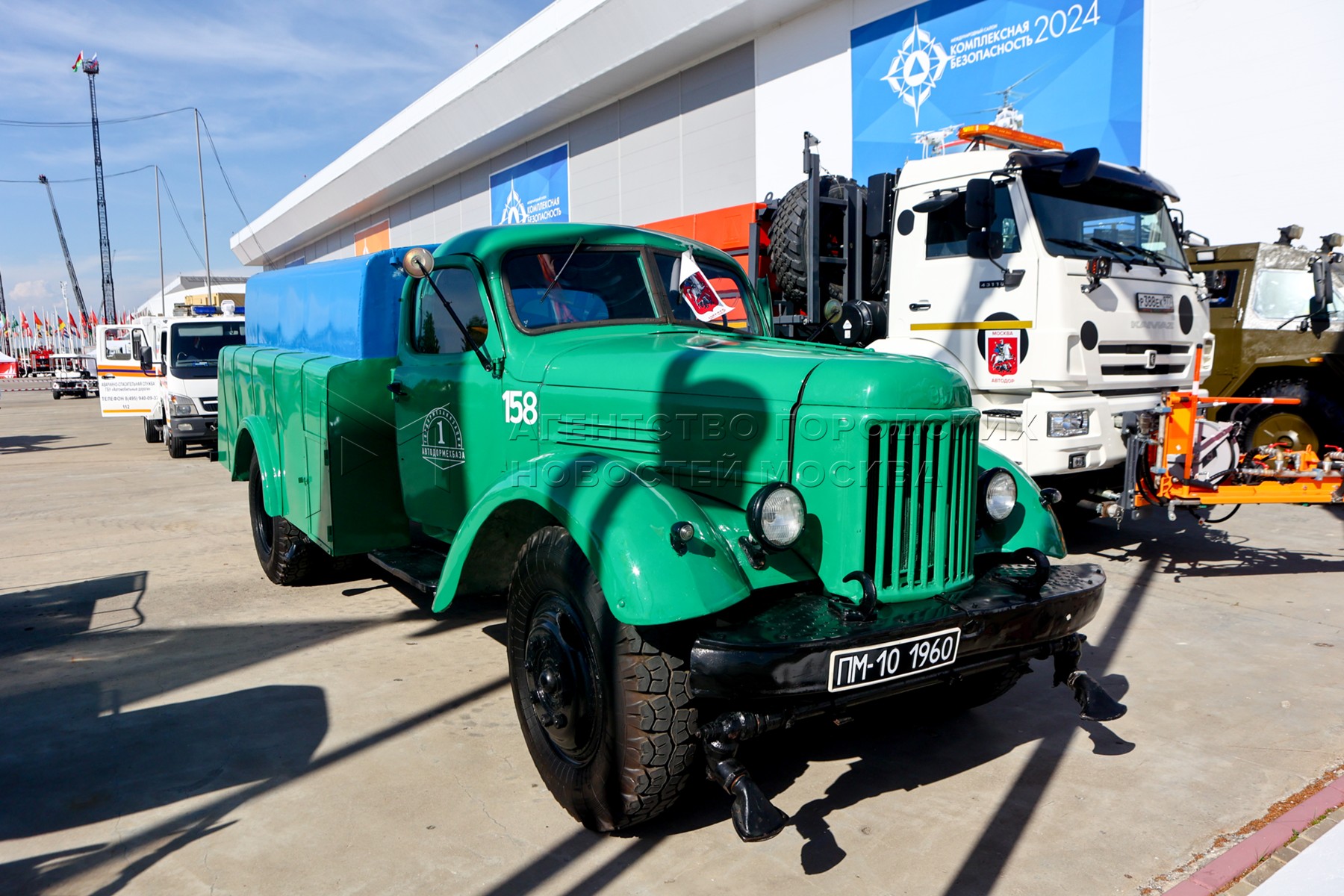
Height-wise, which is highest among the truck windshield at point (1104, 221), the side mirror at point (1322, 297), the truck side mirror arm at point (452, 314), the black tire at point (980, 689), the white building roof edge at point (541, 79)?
the white building roof edge at point (541, 79)

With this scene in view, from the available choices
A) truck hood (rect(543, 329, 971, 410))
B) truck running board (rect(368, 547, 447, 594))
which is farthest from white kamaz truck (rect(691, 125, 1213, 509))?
truck running board (rect(368, 547, 447, 594))

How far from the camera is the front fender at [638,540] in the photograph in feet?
8.64

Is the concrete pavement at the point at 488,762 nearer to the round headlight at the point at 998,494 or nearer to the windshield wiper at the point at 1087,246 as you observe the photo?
the round headlight at the point at 998,494

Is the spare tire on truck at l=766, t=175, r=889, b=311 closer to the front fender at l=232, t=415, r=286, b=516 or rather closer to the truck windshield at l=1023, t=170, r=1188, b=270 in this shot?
A: the truck windshield at l=1023, t=170, r=1188, b=270

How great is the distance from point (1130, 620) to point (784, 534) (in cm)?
345

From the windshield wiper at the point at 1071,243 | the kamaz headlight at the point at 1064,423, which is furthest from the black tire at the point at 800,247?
the kamaz headlight at the point at 1064,423

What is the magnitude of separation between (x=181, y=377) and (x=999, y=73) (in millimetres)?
11685

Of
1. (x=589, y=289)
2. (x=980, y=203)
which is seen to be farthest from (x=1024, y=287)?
(x=589, y=289)

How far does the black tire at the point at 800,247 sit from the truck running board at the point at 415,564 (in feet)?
12.6

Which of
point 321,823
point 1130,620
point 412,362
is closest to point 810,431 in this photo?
point 321,823

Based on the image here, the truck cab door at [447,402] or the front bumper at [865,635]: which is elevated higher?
the truck cab door at [447,402]

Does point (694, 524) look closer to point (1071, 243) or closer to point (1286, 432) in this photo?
point (1071, 243)

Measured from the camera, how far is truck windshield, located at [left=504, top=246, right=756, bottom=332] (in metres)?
4.01

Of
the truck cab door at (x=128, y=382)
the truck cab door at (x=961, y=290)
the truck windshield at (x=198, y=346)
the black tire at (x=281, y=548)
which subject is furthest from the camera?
the truck cab door at (x=128, y=382)
